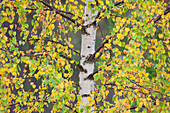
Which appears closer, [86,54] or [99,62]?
[99,62]

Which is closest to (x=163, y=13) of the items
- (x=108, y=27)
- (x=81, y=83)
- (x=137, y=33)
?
(x=137, y=33)

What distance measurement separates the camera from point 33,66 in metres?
3.35

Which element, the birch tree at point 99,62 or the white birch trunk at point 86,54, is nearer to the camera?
the birch tree at point 99,62

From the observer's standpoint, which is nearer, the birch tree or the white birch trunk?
the birch tree

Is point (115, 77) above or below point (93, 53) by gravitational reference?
below

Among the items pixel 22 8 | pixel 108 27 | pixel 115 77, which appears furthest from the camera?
pixel 108 27

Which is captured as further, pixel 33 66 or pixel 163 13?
pixel 33 66

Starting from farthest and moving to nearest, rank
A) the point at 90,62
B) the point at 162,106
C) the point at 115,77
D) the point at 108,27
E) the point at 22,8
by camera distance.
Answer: the point at 108,27 < the point at 90,62 < the point at 22,8 < the point at 115,77 < the point at 162,106

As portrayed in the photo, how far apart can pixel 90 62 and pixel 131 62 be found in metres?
1.06

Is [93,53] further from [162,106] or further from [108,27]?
[108,27]

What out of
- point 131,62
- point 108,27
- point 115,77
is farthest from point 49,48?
point 108,27

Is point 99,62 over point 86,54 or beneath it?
beneath

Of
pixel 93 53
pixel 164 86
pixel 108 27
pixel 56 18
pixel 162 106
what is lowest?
pixel 162 106

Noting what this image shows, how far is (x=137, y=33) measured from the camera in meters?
3.04
